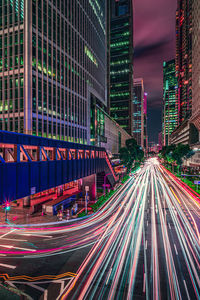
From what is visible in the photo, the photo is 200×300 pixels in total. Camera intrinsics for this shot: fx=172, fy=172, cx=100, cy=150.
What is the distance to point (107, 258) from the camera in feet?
45.0

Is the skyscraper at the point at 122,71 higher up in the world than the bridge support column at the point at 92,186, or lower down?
higher up

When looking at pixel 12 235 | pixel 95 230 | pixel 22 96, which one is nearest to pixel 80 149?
pixel 95 230

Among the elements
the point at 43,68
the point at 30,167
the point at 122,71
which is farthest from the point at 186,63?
the point at 30,167

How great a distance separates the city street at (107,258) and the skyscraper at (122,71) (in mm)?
142429

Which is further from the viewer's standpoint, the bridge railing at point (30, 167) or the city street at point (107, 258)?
the bridge railing at point (30, 167)

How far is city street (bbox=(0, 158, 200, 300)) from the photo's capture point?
10.4 m

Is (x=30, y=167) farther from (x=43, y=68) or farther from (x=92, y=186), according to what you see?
(x=43, y=68)

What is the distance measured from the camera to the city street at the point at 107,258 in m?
Result: 10.4

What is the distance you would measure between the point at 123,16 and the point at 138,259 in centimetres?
20246

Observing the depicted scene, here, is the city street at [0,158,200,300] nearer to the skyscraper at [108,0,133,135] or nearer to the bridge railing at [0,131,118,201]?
the bridge railing at [0,131,118,201]

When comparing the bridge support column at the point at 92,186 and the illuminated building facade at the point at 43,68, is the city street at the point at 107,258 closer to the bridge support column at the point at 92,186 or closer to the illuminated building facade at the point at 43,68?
the bridge support column at the point at 92,186

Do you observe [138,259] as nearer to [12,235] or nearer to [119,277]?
[119,277]

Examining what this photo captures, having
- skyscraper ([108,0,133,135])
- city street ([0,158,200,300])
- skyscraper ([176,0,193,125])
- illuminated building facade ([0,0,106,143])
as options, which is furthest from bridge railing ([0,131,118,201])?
skyscraper ([108,0,133,135])

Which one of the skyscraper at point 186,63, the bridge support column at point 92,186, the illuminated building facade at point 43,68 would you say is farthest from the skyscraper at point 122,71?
the bridge support column at point 92,186
